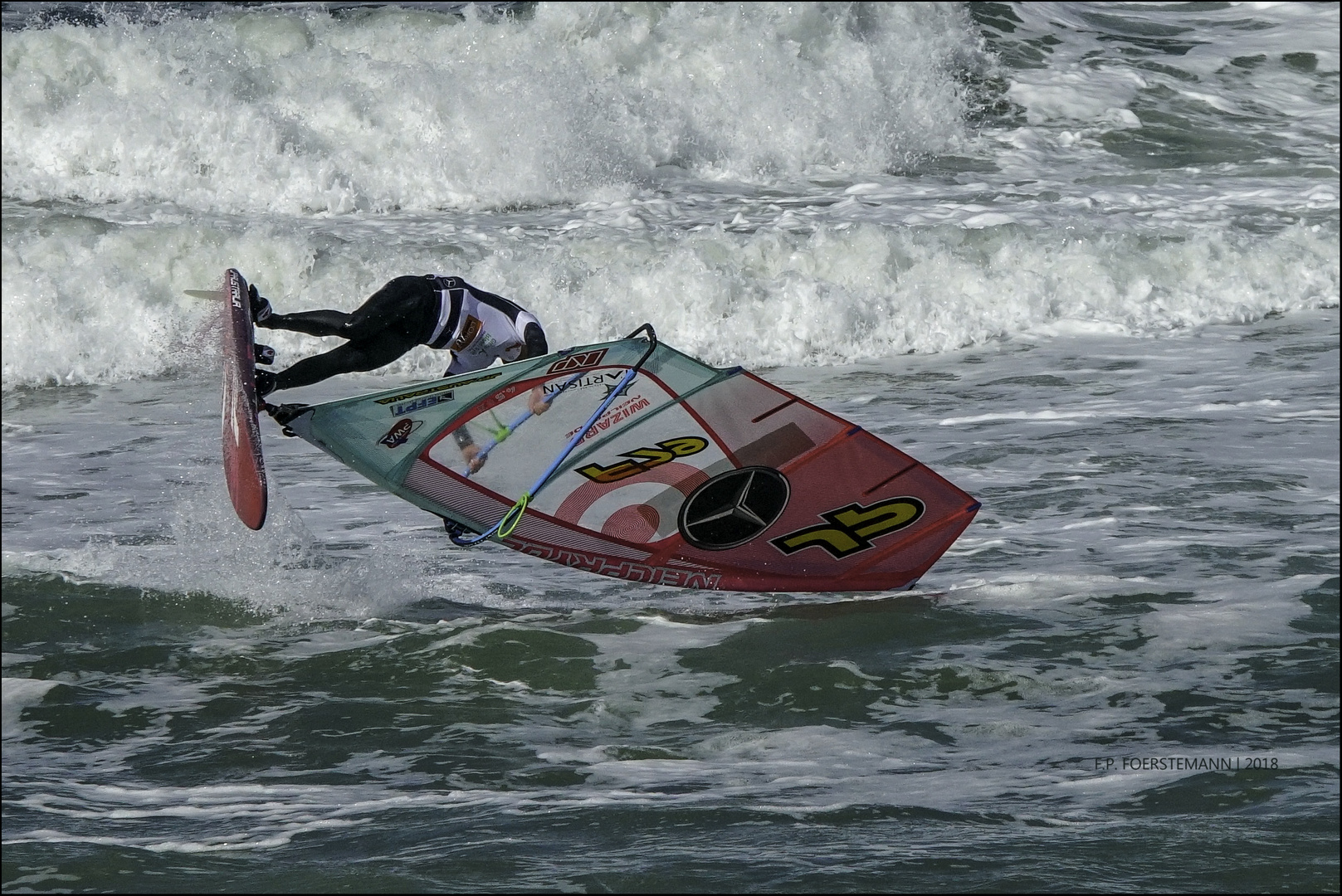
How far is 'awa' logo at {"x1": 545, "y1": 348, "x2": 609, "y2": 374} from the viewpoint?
18.7 ft

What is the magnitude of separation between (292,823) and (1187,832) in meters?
2.35

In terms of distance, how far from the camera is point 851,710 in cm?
457

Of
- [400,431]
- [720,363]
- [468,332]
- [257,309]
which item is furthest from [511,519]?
[720,363]

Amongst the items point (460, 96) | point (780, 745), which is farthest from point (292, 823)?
point (460, 96)

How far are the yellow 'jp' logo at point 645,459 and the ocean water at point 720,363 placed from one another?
1.75 ft

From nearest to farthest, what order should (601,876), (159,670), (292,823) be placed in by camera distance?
1. (601,876)
2. (292,823)
3. (159,670)

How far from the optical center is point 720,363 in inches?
408

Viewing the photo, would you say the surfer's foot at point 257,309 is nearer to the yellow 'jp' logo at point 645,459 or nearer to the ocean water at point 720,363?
the ocean water at point 720,363

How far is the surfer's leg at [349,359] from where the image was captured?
577 centimetres

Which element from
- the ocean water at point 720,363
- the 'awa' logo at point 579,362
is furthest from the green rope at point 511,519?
the 'awa' logo at point 579,362

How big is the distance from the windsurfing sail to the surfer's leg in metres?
0.17

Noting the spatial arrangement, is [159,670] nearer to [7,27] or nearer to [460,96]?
[460,96]

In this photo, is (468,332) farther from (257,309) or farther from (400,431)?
(257,309)

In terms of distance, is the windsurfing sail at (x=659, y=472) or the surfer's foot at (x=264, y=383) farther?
the windsurfing sail at (x=659, y=472)
